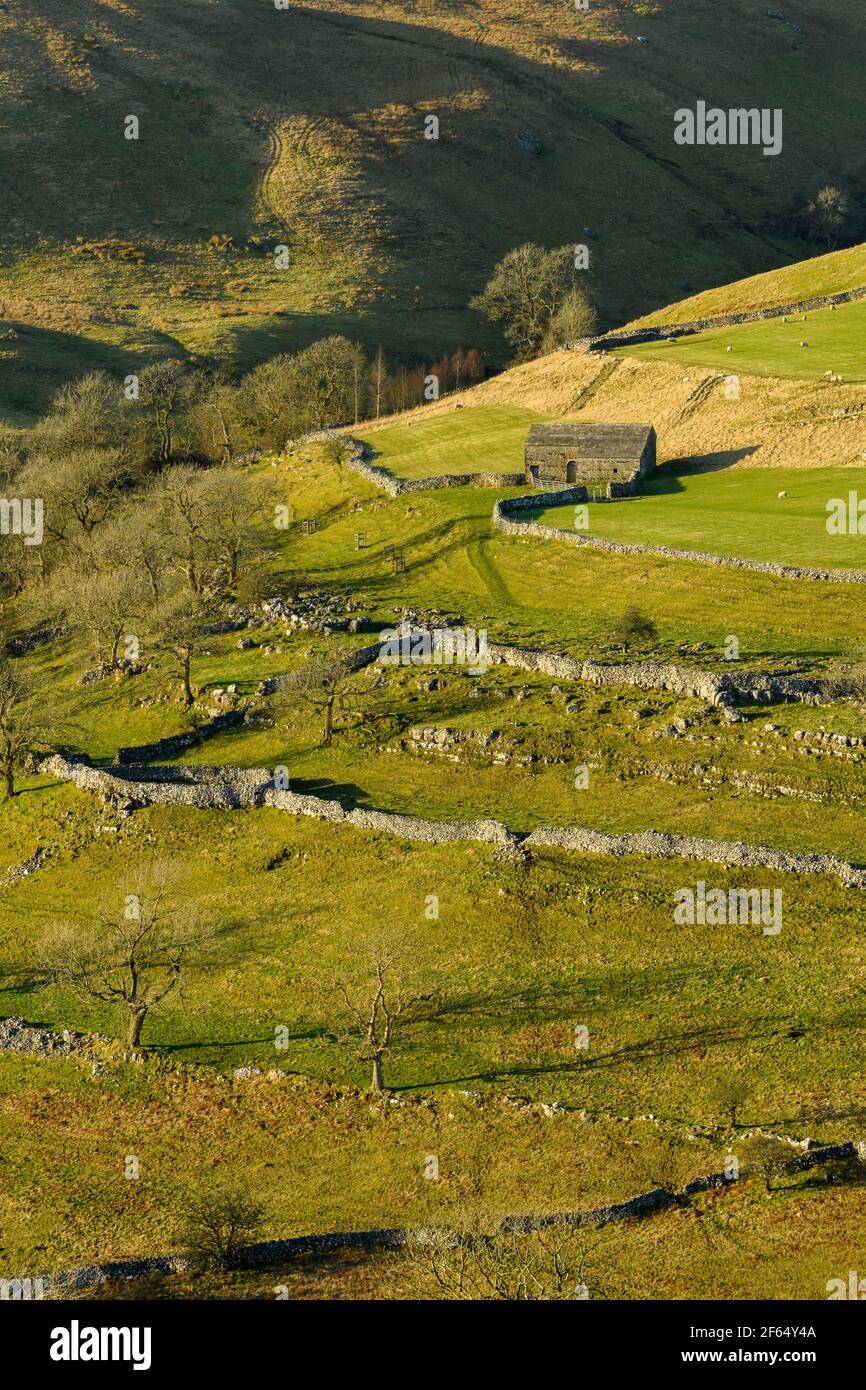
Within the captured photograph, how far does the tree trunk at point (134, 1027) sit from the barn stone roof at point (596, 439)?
55890 millimetres

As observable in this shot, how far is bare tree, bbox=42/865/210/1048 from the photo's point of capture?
43.7 metres

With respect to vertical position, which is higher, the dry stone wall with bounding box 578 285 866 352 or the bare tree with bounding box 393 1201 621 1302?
the dry stone wall with bounding box 578 285 866 352

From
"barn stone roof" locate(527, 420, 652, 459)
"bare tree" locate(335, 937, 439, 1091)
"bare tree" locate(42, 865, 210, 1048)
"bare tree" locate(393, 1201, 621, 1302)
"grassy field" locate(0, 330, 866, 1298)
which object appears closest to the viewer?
"bare tree" locate(393, 1201, 621, 1302)

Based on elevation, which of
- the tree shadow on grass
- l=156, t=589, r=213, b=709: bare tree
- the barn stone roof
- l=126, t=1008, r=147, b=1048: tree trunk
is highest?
the barn stone roof

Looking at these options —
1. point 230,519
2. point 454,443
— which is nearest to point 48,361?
point 454,443

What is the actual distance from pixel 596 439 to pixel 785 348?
23.2 metres

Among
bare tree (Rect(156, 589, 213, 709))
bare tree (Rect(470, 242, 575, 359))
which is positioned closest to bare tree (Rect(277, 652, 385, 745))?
bare tree (Rect(156, 589, 213, 709))

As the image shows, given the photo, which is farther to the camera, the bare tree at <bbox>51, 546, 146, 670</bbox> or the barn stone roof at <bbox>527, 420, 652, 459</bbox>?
the barn stone roof at <bbox>527, 420, 652, 459</bbox>

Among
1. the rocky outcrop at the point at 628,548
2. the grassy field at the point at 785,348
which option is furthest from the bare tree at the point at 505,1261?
the grassy field at the point at 785,348

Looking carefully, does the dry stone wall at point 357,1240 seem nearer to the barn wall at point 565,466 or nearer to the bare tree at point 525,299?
the barn wall at point 565,466

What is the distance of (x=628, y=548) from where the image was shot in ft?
243

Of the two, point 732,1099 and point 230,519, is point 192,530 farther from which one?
point 732,1099

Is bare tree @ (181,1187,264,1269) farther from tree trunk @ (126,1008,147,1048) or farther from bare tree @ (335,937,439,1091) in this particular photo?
tree trunk @ (126,1008,147,1048)

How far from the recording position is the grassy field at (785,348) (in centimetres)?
9688
